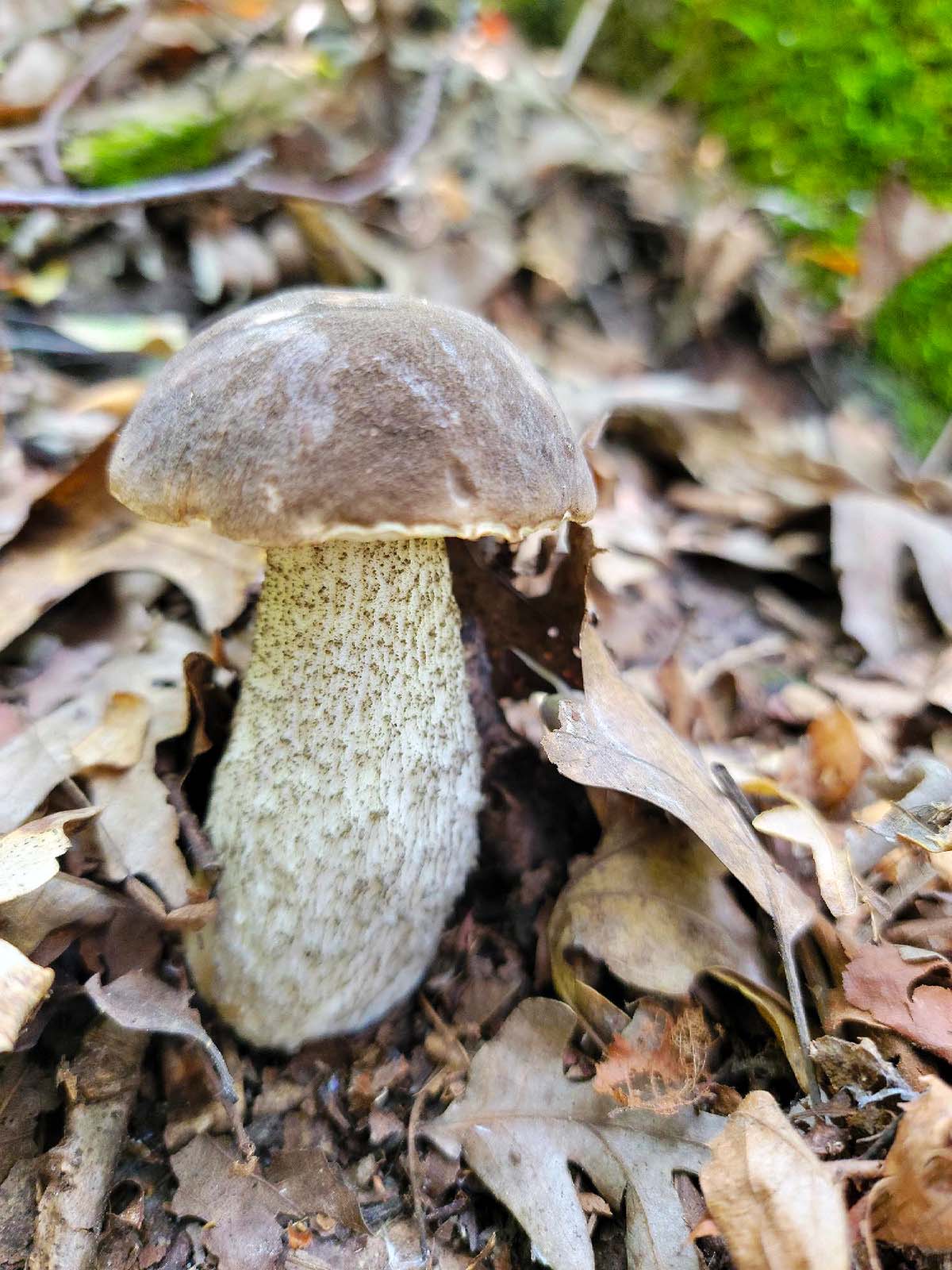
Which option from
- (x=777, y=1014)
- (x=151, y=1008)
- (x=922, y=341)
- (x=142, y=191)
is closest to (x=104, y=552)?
(x=151, y=1008)

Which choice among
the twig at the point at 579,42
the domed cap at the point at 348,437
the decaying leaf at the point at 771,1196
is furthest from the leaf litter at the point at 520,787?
the twig at the point at 579,42

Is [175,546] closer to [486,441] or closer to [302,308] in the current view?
[302,308]

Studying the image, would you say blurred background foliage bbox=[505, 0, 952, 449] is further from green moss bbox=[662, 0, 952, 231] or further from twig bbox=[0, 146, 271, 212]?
twig bbox=[0, 146, 271, 212]

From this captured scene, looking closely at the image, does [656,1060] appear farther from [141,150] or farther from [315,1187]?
[141,150]

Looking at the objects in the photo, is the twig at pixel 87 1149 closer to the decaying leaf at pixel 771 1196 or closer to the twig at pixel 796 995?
the decaying leaf at pixel 771 1196

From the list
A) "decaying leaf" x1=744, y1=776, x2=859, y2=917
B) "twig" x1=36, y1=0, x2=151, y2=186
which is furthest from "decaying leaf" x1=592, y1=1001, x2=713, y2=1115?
"twig" x1=36, y1=0, x2=151, y2=186

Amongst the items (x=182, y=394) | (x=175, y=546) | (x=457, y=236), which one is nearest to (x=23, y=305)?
(x=175, y=546)
